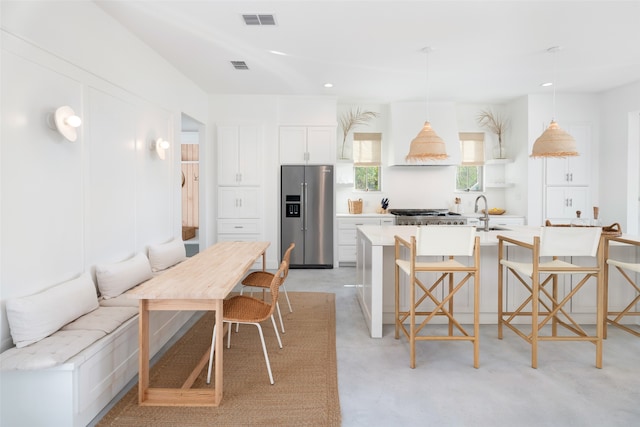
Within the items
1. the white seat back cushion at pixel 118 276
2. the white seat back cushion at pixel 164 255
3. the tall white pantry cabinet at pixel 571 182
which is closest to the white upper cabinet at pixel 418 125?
the tall white pantry cabinet at pixel 571 182

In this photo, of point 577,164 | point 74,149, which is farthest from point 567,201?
point 74,149

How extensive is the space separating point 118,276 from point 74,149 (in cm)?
104

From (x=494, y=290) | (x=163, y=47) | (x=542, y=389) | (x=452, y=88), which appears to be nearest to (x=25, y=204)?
(x=163, y=47)

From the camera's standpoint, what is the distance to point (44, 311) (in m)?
2.19

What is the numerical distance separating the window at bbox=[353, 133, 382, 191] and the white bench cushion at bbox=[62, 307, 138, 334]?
4879 millimetres

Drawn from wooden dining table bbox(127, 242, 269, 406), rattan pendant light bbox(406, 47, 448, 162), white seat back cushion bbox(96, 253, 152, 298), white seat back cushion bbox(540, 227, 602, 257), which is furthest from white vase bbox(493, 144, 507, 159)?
white seat back cushion bbox(96, 253, 152, 298)

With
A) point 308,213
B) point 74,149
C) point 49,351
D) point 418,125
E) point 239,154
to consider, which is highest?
point 418,125

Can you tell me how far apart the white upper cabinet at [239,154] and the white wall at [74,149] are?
181 cm

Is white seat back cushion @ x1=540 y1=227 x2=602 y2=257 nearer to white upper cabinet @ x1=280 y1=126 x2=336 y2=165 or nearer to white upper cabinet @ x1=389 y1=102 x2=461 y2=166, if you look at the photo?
white upper cabinet @ x1=389 y1=102 x2=461 y2=166

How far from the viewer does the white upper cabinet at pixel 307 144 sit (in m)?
6.21

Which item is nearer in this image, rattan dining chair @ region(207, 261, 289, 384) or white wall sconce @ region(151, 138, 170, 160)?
rattan dining chair @ region(207, 261, 289, 384)

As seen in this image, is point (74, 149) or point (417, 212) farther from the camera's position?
point (417, 212)

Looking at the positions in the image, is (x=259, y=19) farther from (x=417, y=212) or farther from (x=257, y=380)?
(x=417, y=212)

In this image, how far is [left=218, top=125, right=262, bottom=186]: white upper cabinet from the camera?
6.12m
